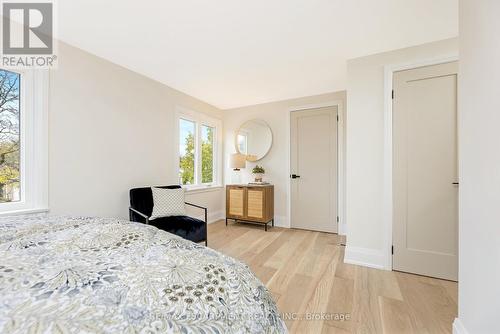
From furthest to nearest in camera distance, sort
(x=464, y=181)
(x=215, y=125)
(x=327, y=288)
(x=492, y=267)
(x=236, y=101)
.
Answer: (x=215, y=125)
(x=236, y=101)
(x=327, y=288)
(x=464, y=181)
(x=492, y=267)

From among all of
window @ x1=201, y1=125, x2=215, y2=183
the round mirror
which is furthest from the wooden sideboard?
the round mirror

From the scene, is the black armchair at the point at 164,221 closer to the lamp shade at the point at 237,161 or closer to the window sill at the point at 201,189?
the window sill at the point at 201,189

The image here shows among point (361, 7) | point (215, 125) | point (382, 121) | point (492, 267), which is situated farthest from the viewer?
point (215, 125)

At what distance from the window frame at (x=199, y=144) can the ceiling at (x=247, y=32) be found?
80 cm

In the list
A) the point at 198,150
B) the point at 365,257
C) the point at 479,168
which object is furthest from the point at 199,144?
the point at 479,168

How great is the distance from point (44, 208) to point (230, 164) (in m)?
2.64

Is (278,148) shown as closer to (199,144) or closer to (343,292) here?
(199,144)

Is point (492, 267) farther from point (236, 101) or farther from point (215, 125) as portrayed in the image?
point (215, 125)

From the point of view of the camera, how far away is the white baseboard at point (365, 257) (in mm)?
2312

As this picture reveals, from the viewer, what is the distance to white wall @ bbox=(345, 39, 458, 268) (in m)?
2.32

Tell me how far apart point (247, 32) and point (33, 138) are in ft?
7.10

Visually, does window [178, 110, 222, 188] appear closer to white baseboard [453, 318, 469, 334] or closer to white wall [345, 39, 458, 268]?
white wall [345, 39, 458, 268]

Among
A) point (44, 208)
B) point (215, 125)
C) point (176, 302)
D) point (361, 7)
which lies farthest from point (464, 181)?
point (215, 125)

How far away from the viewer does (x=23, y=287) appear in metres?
0.55
